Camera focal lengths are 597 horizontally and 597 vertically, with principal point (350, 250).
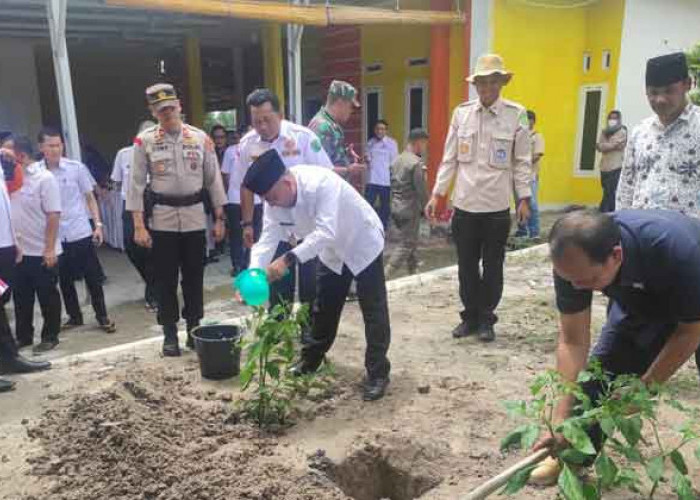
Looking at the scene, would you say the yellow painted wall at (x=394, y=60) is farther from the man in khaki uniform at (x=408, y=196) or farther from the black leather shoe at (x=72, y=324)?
the black leather shoe at (x=72, y=324)

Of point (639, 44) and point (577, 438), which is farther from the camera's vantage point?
point (639, 44)

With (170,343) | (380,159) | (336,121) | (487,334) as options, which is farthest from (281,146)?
(380,159)

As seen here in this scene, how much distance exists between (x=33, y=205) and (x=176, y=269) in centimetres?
139

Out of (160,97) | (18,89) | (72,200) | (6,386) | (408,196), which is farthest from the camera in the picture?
(18,89)

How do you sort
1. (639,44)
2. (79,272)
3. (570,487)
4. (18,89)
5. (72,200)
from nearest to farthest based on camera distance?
(570,487) → (72,200) → (79,272) → (639,44) → (18,89)

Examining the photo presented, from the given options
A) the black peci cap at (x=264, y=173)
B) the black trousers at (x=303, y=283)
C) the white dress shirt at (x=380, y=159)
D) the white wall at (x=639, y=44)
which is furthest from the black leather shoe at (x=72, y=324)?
the white wall at (x=639, y=44)

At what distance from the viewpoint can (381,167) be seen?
31.8 ft

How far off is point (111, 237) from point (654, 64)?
326 inches

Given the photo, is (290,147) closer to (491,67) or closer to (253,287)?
(491,67)

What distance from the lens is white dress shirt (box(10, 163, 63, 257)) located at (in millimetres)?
4621

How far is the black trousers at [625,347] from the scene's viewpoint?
2334 millimetres

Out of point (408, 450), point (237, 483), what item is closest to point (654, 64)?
point (408, 450)

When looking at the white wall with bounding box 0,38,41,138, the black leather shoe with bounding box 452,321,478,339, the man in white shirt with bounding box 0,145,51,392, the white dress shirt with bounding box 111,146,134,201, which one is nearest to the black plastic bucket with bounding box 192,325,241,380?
the man in white shirt with bounding box 0,145,51,392

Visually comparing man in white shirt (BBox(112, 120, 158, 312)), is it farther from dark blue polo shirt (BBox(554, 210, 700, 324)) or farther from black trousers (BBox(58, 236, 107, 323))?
dark blue polo shirt (BBox(554, 210, 700, 324))
